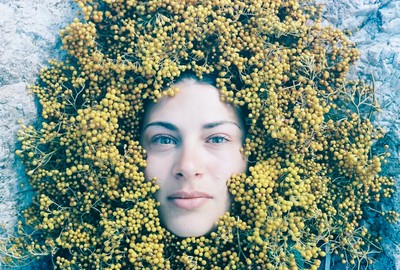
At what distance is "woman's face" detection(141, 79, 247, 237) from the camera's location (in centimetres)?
335

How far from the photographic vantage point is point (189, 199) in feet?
11.0

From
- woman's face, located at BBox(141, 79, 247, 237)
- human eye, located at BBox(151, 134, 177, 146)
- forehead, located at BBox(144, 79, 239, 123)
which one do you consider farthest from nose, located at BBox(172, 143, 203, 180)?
forehead, located at BBox(144, 79, 239, 123)

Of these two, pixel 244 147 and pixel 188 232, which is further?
pixel 244 147

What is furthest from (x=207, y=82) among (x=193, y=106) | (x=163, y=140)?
(x=163, y=140)

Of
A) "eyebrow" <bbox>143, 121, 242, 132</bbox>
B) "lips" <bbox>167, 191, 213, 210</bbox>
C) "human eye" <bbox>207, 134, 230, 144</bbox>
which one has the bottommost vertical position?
"lips" <bbox>167, 191, 213, 210</bbox>

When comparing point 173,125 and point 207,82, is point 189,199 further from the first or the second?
point 207,82

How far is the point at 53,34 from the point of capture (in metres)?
3.74

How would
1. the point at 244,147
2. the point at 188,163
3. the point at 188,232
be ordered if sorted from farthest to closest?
the point at 244,147
the point at 188,232
the point at 188,163

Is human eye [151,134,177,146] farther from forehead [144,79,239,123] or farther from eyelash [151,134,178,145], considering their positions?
forehead [144,79,239,123]

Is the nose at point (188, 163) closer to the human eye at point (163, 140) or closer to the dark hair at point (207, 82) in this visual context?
the human eye at point (163, 140)

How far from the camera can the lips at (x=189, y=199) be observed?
334 centimetres

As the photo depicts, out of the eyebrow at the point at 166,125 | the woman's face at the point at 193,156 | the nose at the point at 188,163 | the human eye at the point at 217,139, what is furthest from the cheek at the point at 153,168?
the human eye at the point at 217,139

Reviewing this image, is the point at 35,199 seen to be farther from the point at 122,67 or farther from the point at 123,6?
the point at 123,6

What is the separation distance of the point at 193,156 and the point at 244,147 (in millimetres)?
426
